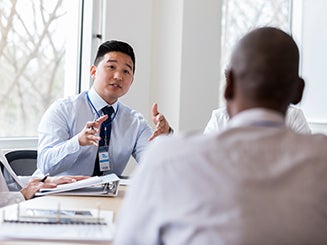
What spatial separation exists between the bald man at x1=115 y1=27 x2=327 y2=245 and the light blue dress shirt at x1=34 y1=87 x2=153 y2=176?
178 centimetres

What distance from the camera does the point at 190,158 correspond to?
0.99 metres

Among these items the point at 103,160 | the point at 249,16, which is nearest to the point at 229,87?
the point at 103,160

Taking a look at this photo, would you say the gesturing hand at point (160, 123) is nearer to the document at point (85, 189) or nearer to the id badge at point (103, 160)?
the id badge at point (103, 160)

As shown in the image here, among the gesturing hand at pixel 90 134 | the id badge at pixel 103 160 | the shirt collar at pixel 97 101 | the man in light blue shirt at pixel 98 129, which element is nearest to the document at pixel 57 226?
the gesturing hand at pixel 90 134

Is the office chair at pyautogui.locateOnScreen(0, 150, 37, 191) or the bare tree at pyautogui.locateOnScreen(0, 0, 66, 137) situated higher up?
the bare tree at pyautogui.locateOnScreen(0, 0, 66, 137)

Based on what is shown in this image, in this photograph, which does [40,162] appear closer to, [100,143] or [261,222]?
[100,143]

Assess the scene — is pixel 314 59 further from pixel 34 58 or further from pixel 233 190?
pixel 233 190

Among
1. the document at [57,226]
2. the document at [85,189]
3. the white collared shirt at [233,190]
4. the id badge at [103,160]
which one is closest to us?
the white collared shirt at [233,190]

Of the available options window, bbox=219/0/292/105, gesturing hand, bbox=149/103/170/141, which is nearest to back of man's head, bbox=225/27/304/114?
gesturing hand, bbox=149/103/170/141

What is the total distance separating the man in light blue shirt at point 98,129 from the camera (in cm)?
288

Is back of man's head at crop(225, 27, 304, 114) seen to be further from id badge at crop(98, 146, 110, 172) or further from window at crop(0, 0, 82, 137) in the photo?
window at crop(0, 0, 82, 137)

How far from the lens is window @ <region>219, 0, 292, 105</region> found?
14.4 feet

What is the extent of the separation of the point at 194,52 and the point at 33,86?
1234mm

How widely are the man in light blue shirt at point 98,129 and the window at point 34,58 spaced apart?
742mm
